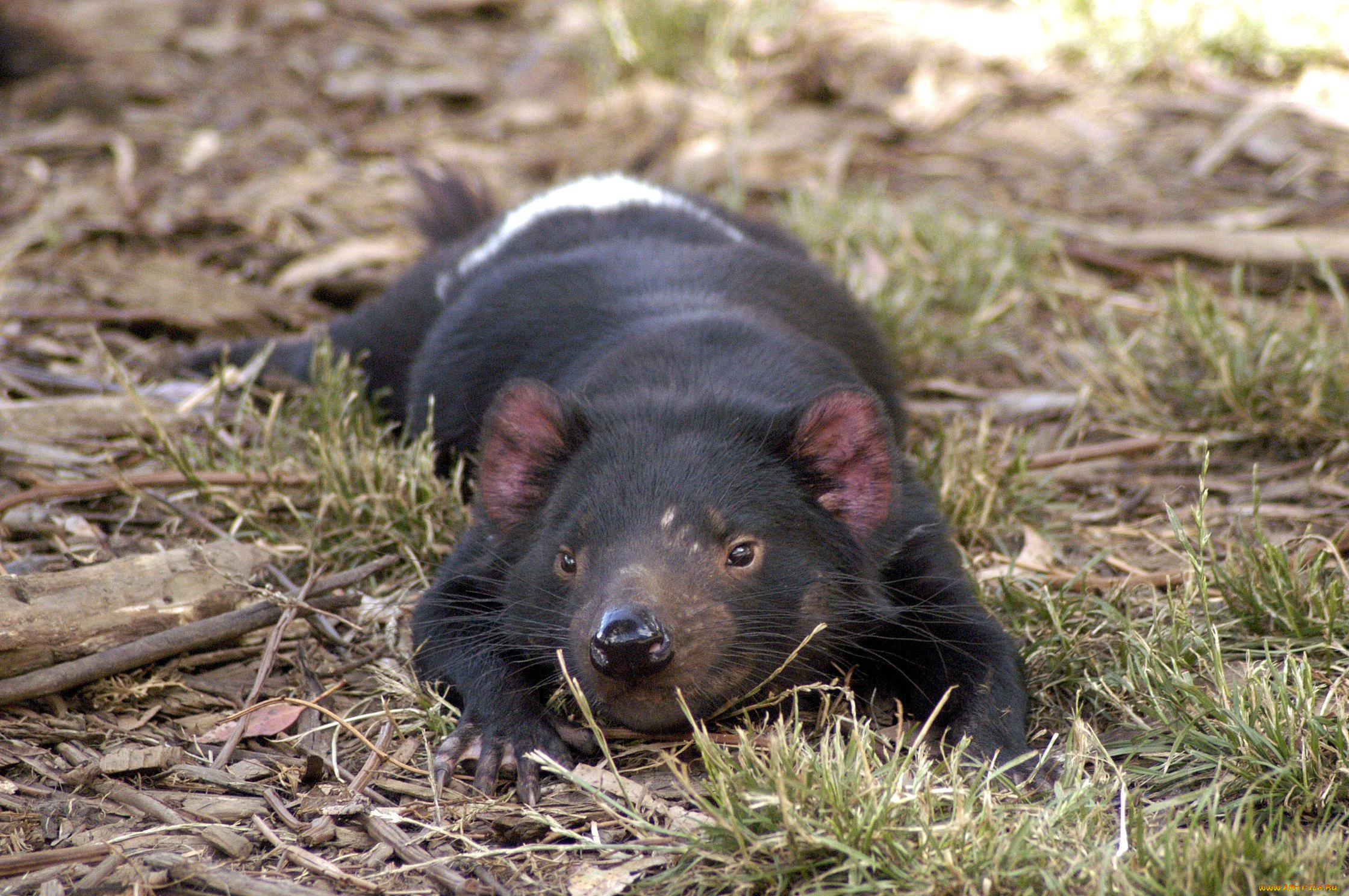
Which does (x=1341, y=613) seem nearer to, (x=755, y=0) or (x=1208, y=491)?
(x=1208, y=491)

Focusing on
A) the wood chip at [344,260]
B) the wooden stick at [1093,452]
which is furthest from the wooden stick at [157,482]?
the wooden stick at [1093,452]

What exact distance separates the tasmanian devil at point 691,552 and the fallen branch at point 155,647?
333 millimetres

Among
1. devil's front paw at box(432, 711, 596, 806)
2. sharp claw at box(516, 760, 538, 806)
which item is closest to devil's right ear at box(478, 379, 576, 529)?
devil's front paw at box(432, 711, 596, 806)

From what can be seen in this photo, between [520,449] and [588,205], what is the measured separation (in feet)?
5.19

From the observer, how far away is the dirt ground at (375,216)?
2217 millimetres

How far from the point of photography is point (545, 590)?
2383 mm

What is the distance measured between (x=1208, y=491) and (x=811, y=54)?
348 cm

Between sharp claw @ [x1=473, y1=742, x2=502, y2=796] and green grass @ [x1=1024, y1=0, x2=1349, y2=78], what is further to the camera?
green grass @ [x1=1024, y1=0, x2=1349, y2=78]

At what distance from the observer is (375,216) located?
5.21 metres

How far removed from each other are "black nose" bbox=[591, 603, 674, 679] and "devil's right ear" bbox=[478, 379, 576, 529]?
1.65ft

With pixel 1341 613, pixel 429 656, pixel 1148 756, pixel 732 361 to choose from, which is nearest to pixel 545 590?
pixel 429 656

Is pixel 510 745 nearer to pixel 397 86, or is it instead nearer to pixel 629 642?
pixel 629 642

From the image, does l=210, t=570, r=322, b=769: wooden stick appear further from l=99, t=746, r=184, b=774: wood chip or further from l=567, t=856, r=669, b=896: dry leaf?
l=567, t=856, r=669, b=896: dry leaf

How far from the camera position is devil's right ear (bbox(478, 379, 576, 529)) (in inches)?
96.0
